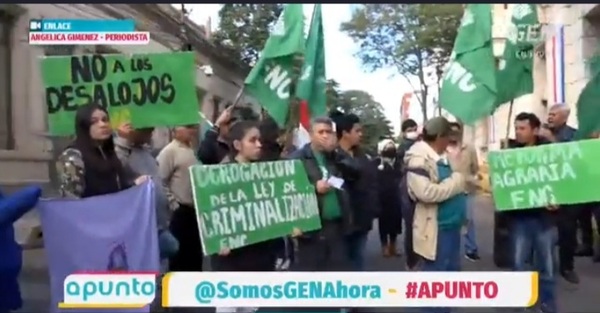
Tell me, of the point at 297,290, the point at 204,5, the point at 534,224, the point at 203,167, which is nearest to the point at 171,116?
the point at 203,167

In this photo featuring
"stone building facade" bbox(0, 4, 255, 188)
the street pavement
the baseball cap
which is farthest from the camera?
the baseball cap

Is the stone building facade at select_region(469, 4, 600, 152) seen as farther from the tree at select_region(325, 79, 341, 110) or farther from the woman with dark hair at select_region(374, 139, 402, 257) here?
the tree at select_region(325, 79, 341, 110)

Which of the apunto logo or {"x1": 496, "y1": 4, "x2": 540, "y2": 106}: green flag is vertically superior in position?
{"x1": 496, "y1": 4, "x2": 540, "y2": 106}: green flag

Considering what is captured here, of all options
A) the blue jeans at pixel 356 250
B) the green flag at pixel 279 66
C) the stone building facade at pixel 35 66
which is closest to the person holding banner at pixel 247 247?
the green flag at pixel 279 66

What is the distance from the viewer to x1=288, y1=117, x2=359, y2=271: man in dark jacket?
5.64m

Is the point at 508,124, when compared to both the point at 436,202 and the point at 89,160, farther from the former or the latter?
the point at 89,160

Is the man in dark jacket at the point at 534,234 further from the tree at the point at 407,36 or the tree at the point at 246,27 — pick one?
the tree at the point at 246,27

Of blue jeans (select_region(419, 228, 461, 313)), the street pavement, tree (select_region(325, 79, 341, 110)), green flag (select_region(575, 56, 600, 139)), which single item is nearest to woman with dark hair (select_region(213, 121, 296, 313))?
tree (select_region(325, 79, 341, 110))

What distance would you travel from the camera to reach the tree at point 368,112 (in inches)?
209

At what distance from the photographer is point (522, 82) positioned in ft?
18.5

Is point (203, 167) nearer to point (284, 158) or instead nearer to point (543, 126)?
point (284, 158)

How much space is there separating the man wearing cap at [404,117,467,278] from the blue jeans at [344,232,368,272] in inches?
11.1

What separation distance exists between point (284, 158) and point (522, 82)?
3.94 ft

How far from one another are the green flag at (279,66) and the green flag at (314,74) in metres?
0.06
